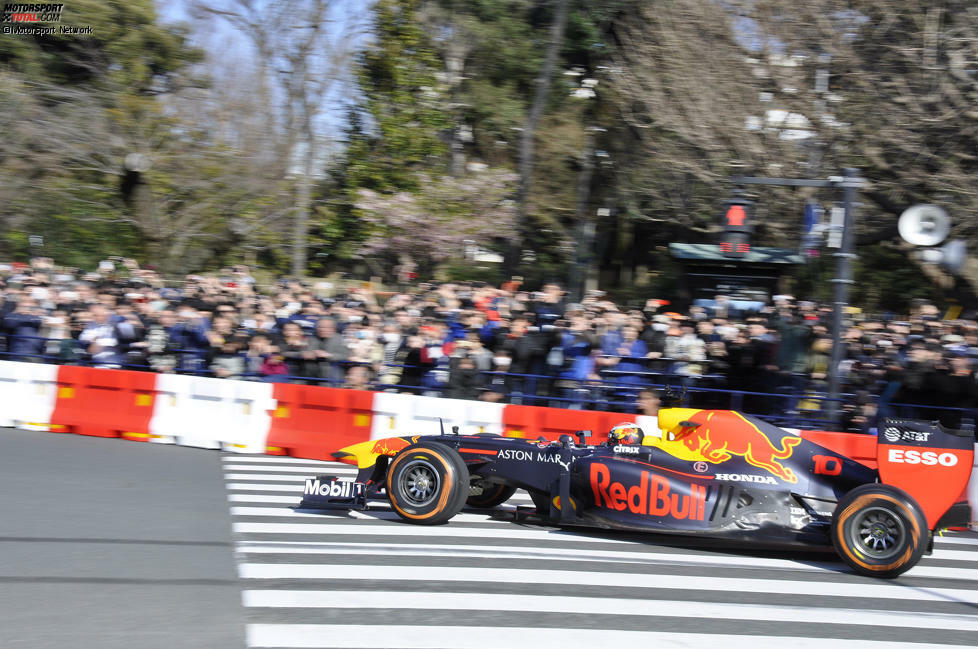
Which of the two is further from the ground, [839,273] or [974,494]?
[839,273]

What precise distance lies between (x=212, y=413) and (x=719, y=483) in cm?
708

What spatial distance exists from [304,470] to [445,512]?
3.50m

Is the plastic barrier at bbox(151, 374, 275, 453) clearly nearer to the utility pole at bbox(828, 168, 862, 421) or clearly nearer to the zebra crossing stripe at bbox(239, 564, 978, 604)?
the zebra crossing stripe at bbox(239, 564, 978, 604)

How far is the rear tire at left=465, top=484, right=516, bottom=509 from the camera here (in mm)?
9406

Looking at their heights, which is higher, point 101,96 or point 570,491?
point 101,96

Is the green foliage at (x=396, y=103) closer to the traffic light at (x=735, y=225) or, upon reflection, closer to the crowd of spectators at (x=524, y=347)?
the crowd of spectators at (x=524, y=347)

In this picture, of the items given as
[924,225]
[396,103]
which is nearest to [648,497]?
[924,225]

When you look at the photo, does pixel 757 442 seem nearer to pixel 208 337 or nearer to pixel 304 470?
pixel 304 470

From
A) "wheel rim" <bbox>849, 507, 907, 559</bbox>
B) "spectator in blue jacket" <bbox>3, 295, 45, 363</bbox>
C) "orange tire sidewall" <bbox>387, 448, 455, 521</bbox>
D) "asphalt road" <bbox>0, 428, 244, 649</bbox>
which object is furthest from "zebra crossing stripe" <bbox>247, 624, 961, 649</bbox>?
"spectator in blue jacket" <bbox>3, 295, 45, 363</bbox>

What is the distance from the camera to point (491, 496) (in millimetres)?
9453

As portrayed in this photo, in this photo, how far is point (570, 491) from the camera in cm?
836

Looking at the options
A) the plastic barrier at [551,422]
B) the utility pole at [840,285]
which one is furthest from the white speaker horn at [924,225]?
the plastic barrier at [551,422]

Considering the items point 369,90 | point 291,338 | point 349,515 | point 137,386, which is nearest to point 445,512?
point 349,515

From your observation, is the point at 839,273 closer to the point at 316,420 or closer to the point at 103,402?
the point at 316,420
